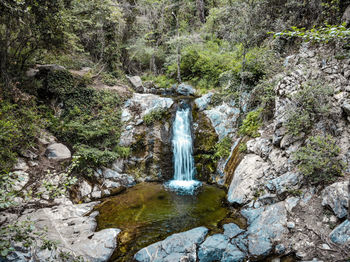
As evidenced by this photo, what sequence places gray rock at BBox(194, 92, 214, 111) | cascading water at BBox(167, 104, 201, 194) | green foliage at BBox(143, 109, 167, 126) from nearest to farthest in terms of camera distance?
cascading water at BBox(167, 104, 201, 194)
green foliage at BBox(143, 109, 167, 126)
gray rock at BBox(194, 92, 214, 111)

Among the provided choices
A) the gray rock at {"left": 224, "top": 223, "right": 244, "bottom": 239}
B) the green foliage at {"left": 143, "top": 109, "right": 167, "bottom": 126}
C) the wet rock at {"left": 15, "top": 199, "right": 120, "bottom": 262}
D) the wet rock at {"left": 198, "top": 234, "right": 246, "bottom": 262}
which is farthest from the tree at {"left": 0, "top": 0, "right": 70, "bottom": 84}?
the gray rock at {"left": 224, "top": 223, "right": 244, "bottom": 239}

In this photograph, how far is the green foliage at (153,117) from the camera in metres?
9.69

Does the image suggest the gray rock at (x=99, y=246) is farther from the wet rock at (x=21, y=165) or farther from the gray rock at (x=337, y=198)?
the gray rock at (x=337, y=198)

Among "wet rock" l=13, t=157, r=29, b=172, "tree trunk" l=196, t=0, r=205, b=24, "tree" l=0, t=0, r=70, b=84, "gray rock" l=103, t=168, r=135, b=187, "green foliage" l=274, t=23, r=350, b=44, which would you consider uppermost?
"tree trunk" l=196, t=0, r=205, b=24

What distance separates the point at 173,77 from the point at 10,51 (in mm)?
11417

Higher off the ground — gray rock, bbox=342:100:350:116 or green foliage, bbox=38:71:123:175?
gray rock, bbox=342:100:350:116

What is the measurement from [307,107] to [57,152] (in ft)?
28.5

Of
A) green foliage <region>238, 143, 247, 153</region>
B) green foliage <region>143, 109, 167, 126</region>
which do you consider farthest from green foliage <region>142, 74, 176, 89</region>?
green foliage <region>238, 143, 247, 153</region>

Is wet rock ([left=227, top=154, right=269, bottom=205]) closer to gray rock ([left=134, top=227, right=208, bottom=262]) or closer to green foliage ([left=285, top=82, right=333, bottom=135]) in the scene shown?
green foliage ([left=285, top=82, right=333, bottom=135])

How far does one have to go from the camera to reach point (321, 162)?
4.20 m

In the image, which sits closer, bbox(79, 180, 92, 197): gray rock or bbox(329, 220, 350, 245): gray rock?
bbox(329, 220, 350, 245): gray rock

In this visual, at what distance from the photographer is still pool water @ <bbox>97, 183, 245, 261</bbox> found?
478 cm

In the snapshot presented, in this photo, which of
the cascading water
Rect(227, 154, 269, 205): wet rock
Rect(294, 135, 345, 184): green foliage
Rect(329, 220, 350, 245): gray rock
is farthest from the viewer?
the cascading water

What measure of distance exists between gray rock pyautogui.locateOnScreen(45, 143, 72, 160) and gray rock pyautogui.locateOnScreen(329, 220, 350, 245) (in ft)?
27.1
